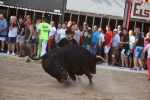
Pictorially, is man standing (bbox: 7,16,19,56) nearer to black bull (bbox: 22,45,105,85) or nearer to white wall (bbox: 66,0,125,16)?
white wall (bbox: 66,0,125,16)

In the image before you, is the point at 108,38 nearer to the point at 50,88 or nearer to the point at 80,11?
the point at 80,11

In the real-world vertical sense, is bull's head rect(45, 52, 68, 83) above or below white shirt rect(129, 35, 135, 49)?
above

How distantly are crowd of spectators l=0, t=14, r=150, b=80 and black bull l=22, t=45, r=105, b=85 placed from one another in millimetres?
6340

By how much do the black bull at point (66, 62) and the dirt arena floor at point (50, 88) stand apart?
32 centimetres

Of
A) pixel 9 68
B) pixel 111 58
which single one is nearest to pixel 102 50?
pixel 111 58

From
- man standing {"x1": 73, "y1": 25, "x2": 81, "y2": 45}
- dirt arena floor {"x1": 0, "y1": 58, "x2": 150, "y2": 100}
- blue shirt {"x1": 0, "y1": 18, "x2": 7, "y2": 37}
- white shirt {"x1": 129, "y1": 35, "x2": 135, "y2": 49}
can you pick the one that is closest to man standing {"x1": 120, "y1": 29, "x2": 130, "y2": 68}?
white shirt {"x1": 129, "y1": 35, "x2": 135, "y2": 49}

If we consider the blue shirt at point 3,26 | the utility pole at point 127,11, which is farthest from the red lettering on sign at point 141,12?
the blue shirt at point 3,26

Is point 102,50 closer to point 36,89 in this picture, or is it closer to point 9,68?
point 9,68

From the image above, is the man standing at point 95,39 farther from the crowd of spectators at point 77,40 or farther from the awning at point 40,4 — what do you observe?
the awning at point 40,4

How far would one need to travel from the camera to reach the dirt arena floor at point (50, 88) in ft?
24.5

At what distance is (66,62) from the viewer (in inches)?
350

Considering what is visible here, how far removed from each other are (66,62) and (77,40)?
761cm

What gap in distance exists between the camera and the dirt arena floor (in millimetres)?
7474

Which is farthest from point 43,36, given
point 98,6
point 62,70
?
point 62,70
